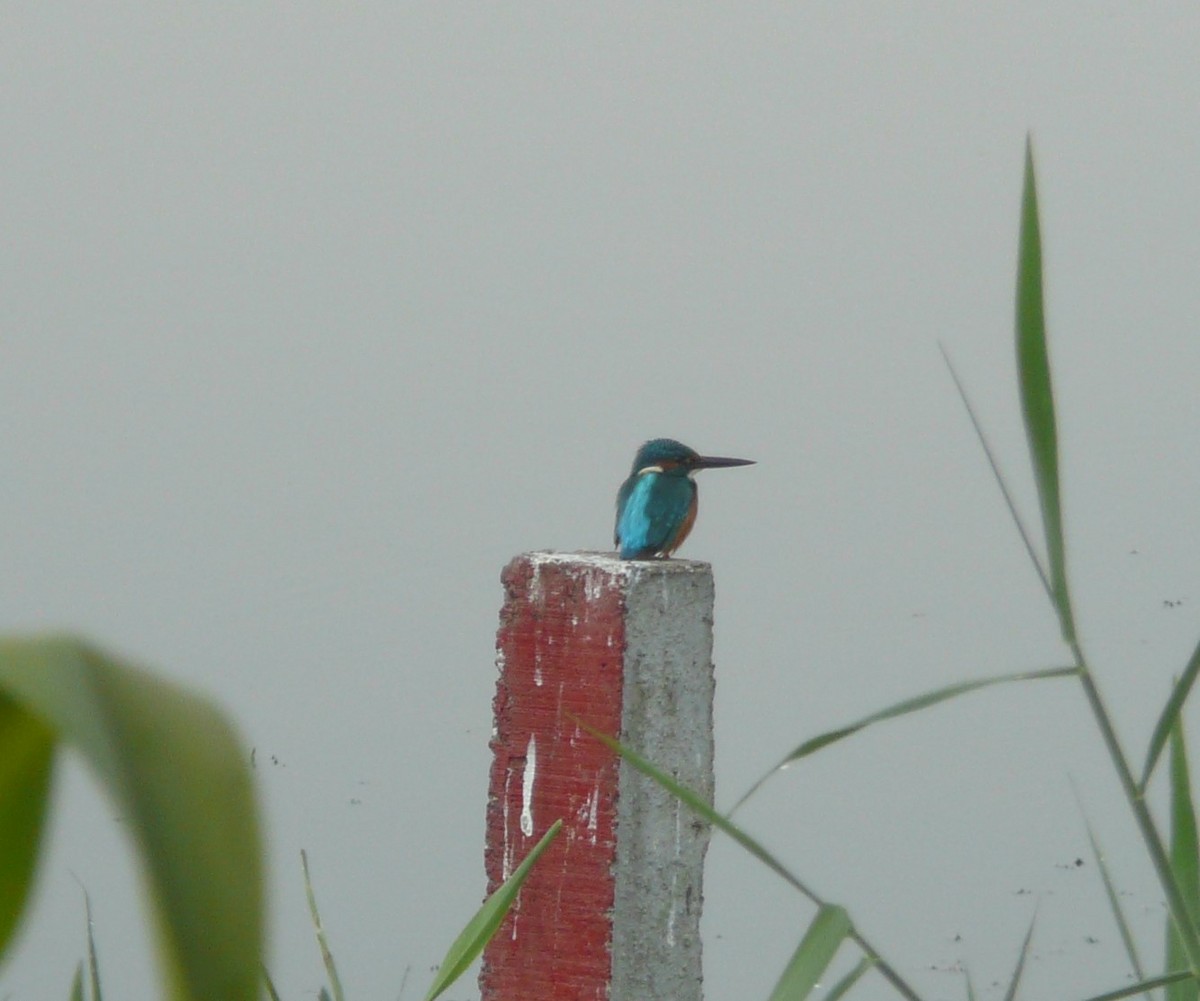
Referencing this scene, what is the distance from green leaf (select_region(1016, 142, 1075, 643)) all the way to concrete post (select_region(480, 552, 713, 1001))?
1.64m

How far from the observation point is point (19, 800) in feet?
0.87

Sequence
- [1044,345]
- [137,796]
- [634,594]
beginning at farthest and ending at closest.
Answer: [634,594], [1044,345], [137,796]

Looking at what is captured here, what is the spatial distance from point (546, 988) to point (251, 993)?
108 inches

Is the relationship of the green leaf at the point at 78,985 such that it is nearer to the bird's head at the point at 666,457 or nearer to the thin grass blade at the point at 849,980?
the thin grass blade at the point at 849,980

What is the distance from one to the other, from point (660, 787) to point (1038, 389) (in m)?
1.82

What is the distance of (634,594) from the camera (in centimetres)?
274

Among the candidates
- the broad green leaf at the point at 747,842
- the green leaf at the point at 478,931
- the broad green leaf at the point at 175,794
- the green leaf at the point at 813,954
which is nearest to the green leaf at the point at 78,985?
the green leaf at the point at 478,931

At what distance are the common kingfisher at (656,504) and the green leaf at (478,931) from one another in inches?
64.2

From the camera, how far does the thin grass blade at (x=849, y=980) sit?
1201mm

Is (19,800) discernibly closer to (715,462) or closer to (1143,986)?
(1143,986)

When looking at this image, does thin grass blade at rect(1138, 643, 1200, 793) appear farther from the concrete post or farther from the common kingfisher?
the common kingfisher

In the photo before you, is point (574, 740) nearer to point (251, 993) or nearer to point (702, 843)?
point (702, 843)

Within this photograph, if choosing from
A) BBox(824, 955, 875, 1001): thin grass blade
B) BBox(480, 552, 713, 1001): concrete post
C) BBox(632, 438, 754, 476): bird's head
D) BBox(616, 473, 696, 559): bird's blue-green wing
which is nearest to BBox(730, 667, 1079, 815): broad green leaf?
BBox(824, 955, 875, 1001): thin grass blade

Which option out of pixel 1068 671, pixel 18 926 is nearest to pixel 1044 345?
pixel 1068 671
